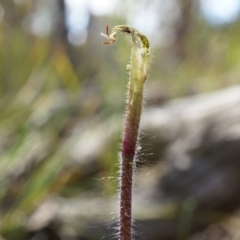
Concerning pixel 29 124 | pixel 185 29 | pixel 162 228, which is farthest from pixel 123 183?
pixel 185 29

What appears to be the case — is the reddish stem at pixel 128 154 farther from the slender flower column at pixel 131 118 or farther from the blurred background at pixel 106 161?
the blurred background at pixel 106 161

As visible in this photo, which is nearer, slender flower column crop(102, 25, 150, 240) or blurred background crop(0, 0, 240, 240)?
slender flower column crop(102, 25, 150, 240)

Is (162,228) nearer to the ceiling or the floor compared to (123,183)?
nearer to the ceiling

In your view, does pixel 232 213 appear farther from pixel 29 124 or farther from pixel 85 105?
pixel 85 105

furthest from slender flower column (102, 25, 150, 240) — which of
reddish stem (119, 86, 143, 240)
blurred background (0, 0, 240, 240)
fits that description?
blurred background (0, 0, 240, 240)

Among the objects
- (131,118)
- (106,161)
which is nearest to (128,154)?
(131,118)

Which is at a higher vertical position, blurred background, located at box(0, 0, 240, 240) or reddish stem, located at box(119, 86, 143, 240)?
blurred background, located at box(0, 0, 240, 240)

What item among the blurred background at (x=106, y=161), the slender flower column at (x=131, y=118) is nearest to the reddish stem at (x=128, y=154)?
the slender flower column at (x=131, y=118)

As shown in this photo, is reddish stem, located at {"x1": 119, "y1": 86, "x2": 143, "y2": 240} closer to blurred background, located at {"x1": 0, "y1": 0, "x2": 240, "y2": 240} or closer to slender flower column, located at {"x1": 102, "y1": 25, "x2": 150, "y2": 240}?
slender flower column, located at {"x1": 102, "y1": 25, "x2": 150, "y2": 240}
